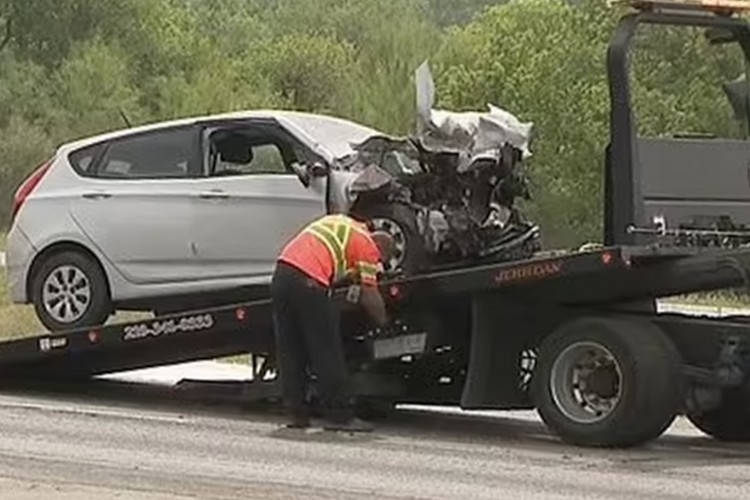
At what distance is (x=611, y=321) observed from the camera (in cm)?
1246

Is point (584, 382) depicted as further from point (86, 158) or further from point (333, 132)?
point (86, 158)

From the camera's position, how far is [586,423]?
12375mm

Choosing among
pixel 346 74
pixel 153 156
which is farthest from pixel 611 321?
pixel 346 74

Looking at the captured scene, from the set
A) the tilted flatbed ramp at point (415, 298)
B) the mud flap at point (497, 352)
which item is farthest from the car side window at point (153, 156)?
the mud flap at point (497, 352)

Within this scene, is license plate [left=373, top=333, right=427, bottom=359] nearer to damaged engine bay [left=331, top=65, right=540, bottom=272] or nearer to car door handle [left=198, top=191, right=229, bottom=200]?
damaged engine bay [left=331, top=65, right=540, bottom=272]

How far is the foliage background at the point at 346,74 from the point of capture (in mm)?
53062

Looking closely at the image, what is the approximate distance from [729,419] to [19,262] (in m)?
5.54

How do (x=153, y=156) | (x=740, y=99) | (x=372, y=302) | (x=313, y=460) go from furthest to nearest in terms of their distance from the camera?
(x=153, y=156), (x=740, y=99), (x=372, y=302), (x=313, y=460)

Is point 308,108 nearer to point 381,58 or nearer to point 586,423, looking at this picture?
point 381,58

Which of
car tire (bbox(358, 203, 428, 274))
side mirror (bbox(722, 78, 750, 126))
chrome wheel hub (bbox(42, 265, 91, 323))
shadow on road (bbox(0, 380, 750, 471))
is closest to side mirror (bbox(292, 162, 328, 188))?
car tire (bbox(358, 203, 428, 274))

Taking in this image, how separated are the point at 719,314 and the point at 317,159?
3.03 m

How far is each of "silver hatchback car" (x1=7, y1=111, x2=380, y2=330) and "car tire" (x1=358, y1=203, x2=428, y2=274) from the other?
50 centimetres

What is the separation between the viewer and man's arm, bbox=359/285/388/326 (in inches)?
508

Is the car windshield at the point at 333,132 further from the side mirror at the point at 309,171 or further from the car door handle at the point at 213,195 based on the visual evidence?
the car door handle at the point at 213,195
